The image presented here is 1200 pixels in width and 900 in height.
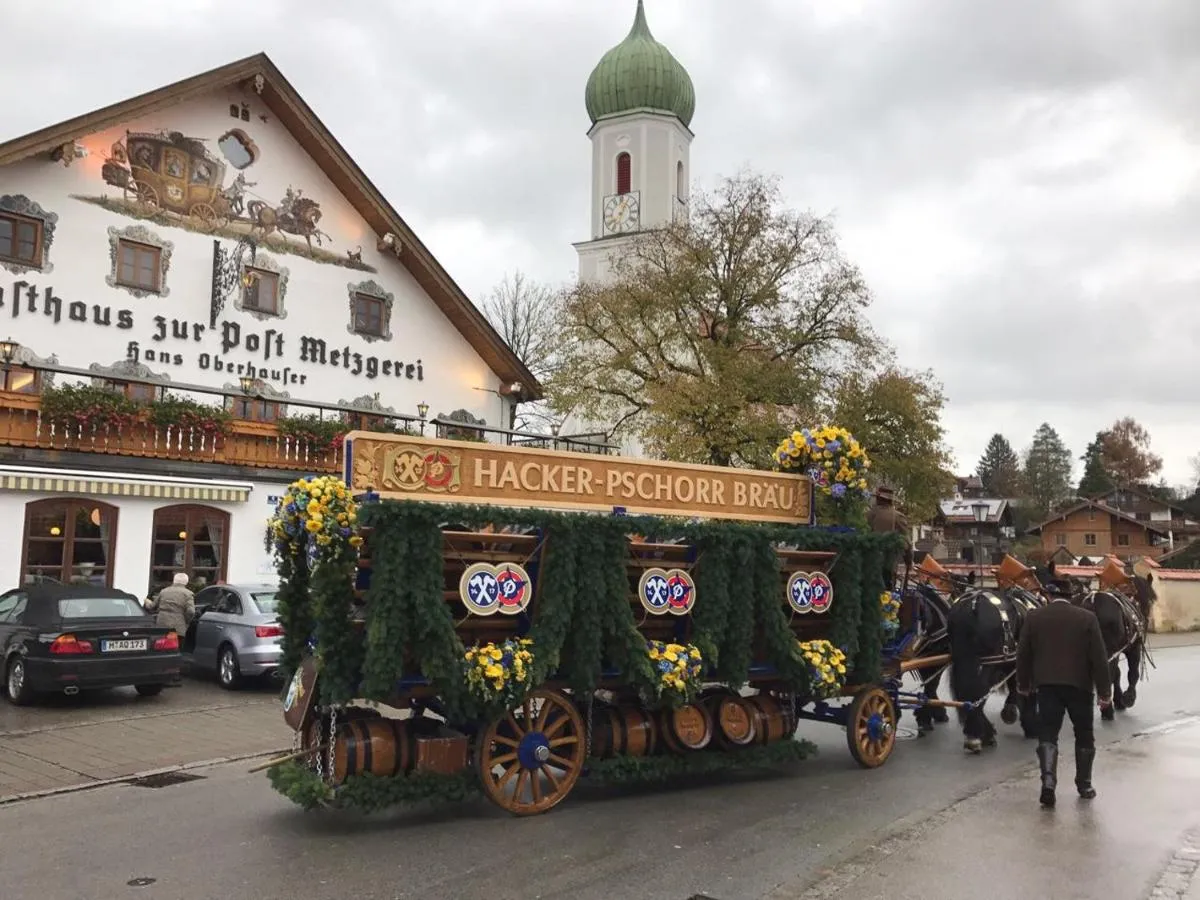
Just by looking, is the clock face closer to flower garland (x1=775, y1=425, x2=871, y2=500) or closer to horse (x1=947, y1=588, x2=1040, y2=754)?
horse (x1=947, y1=588, x2=1040, y2=754)

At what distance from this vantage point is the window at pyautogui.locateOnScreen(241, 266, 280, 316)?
74.4ft

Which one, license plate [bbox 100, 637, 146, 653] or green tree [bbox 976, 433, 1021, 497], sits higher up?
green tree [bbox 976, 433, 1021, 497]

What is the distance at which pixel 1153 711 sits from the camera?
1438cm

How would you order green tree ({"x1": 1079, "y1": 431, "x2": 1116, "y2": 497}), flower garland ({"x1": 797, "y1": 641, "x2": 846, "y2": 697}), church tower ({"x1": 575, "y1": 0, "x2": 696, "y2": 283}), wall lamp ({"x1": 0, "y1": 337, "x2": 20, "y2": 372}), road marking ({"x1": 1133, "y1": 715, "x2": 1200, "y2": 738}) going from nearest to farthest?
flower garland ({"x1": 797, "y1": 641, "x2": 846, "y2": 697}) < road marking ({"x1": 1133, "y1": 715, "x2": 1200, "y2": 738}) < wall lamp ({"x1": 0, "y1": 337, "x2": 20, "y2": 372}) < church tower ({"x1": 575, "y1": 0, "x2": 696, "y2": 283}) < green tree ({"x1": 1079, "y1": 431, "x2": 1116, "y2": 497})

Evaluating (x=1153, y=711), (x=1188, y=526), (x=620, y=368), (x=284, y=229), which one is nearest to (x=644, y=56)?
(x=620, y=368)

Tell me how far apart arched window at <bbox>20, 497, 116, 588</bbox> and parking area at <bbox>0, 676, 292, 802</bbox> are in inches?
168

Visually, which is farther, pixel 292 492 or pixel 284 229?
pixel 284 229

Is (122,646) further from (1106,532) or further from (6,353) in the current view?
(1106,532)

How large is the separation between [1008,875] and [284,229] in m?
20.6

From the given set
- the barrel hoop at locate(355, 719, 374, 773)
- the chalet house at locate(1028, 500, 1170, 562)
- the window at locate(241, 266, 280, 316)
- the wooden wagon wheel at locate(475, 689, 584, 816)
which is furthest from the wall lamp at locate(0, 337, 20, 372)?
the chalet house at locate(1028, 500, 1170, 562)

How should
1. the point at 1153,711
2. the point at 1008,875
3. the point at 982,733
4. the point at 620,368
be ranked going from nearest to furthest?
1. the point at 1008,875
2. the point at 982,733
3. the point at 1153,711
4. the point at 620,368

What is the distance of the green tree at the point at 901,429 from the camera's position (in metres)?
29.9

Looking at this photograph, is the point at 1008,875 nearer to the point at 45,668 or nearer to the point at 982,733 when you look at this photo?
the point at 982,733

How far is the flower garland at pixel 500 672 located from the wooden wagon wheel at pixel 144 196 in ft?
55.2
